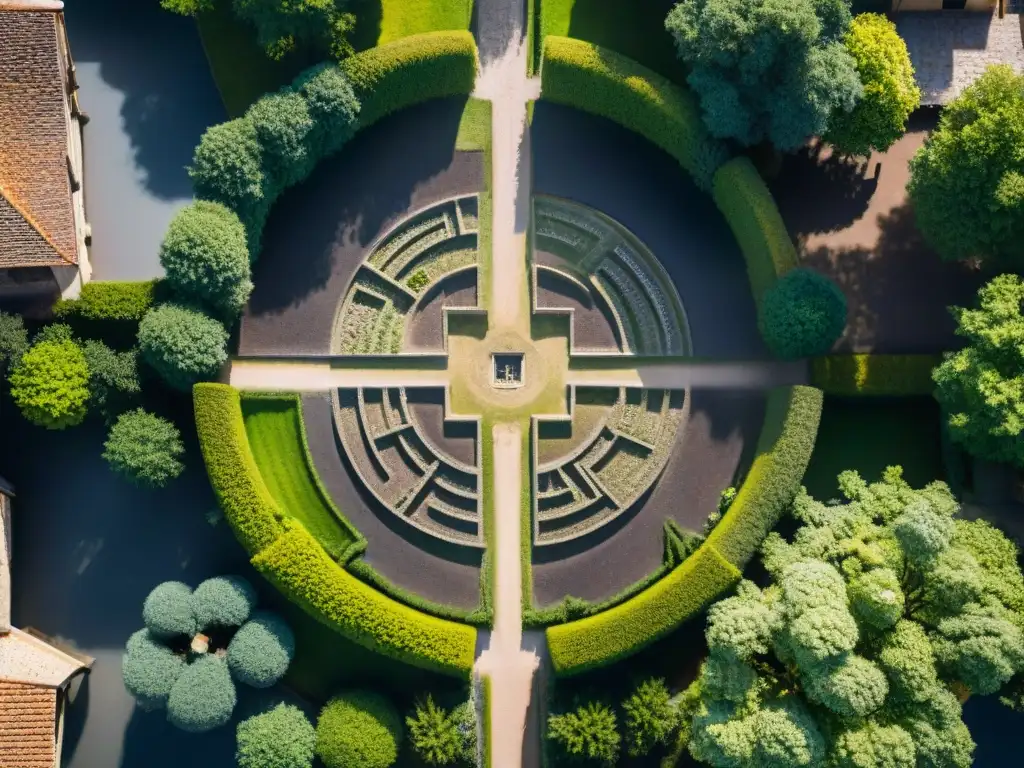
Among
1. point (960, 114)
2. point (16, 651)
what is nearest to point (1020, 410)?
point (960, 114)

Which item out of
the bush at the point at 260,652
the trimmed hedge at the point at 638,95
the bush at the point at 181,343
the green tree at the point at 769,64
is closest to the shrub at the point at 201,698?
the bush at the point at 260,652

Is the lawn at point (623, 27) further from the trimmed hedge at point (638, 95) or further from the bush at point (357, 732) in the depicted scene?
the bush at point (357, 732)

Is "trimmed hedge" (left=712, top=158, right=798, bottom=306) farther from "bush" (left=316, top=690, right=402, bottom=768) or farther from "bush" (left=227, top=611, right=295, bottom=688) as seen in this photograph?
"bush" (left=227, top=611, right=295, bottom=688)

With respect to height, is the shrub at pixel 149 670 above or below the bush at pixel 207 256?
below

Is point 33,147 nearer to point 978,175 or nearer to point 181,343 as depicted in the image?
point 181,343

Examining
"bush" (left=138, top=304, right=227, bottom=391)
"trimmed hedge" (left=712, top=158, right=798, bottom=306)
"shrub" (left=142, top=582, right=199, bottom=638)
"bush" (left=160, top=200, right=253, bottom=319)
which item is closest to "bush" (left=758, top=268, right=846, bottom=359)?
"trimmed hedge" (left=712, top=158, right=798, bottom=306)

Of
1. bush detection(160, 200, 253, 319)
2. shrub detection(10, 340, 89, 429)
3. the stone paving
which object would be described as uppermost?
the stone paving
